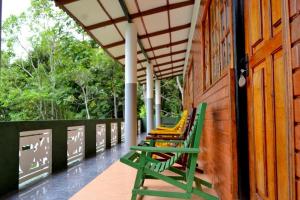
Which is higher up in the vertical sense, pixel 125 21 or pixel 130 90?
pixel 125 21

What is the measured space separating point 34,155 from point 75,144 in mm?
1815

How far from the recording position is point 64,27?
1944cm

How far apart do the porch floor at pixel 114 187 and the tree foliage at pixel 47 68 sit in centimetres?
1453

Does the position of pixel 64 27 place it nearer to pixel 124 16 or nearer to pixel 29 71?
pixel 29 71

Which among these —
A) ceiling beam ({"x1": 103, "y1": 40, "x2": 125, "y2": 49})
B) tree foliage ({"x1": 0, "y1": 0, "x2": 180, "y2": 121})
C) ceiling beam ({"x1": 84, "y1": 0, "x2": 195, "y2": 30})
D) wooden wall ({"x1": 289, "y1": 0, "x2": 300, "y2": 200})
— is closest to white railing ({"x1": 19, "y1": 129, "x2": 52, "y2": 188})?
ceiling beam ({"x1": 84, "y1": 0, "x2": 195, "y2": 30})

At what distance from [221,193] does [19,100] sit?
56.1ft

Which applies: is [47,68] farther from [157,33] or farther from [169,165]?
[169,165]

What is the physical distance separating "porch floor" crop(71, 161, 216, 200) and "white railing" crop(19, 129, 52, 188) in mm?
974

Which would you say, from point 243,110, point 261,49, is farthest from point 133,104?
point 261,49

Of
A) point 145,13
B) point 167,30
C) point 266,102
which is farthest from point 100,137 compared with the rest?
point 266,102

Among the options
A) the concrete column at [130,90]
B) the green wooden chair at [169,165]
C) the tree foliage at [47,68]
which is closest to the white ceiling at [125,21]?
the concrete column at [130,90]

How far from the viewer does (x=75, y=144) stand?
6.19 metres

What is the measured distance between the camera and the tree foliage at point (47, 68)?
59.0 ft

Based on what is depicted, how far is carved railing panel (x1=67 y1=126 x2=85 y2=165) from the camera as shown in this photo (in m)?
5.90
